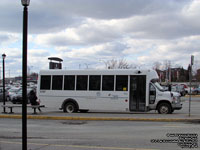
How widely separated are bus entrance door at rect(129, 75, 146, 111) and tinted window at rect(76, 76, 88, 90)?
3018mm

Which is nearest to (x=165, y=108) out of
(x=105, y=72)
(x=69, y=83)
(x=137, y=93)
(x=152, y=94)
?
(x=152, y=94)

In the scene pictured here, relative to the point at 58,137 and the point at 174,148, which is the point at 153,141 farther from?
the point at 58,137

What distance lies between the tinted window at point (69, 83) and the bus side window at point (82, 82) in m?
0.34

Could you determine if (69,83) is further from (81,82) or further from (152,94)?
(152,94)

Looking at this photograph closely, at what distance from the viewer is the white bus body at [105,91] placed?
17625 millimetres

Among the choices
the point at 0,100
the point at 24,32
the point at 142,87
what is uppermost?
the point at 24,32

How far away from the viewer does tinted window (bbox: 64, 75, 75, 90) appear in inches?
749

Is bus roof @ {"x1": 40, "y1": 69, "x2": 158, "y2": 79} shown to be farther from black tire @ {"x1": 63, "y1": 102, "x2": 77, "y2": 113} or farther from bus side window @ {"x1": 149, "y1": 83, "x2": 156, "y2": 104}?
black tire @ {"x1": 63, "y1": 102, "x2": 77, "y2": 113}

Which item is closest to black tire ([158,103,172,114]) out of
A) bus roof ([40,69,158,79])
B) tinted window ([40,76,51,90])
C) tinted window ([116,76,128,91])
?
bus roof ([40,69,158,79])

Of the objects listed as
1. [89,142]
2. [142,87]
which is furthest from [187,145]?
[142,87]

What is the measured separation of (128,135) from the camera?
10.3m

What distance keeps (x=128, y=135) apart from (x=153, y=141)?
4.60 ft

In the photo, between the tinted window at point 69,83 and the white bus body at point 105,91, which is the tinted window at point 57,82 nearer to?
the white bus body at point 105,91

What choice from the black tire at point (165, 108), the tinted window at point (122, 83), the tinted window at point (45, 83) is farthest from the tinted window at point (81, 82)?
the black tire at point (165, 108)
